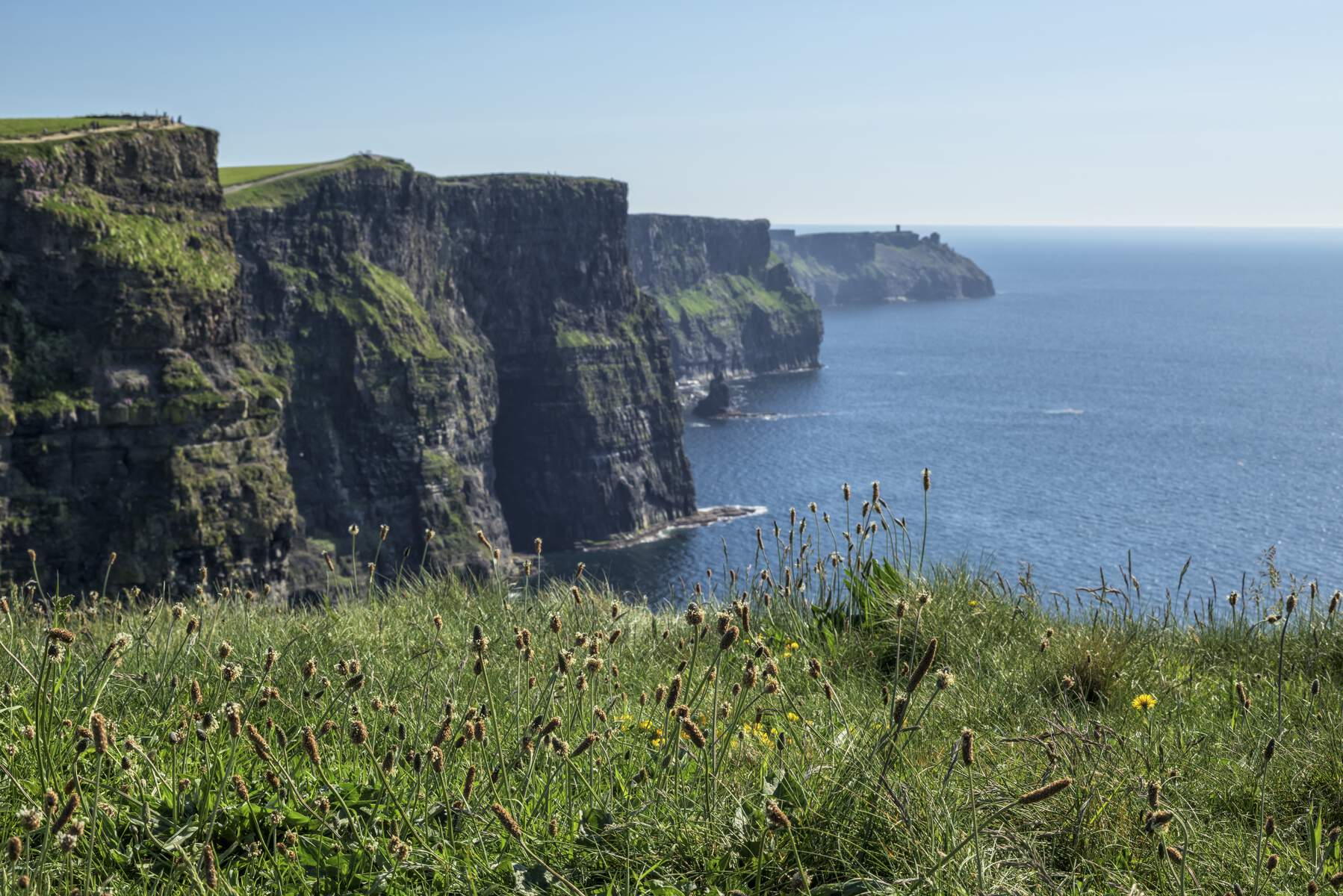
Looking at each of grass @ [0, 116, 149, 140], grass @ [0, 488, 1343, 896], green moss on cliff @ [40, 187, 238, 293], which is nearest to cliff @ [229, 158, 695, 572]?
grass @ [0, 116, 149, 140]

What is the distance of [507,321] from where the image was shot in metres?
137

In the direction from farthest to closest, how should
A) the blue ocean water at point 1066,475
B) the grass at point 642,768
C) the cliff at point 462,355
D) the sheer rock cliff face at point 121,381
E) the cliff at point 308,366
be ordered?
the cliff at point 462,355 → the blue ocean water at point 1066,475 → the cliff at point 308,366 → the sheer rock cliff face at point 121,381 → the grass at point 642,768

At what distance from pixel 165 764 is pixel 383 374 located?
103607 mm

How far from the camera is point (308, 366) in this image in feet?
335

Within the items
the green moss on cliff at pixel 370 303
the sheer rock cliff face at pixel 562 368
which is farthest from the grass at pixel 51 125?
the sheer rock cliff face at pixel 562 368

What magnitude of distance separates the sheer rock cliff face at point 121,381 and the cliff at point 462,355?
107 ft

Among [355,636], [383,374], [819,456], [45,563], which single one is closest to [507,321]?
[383,374]

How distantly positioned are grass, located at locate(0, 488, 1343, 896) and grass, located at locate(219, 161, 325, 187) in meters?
107

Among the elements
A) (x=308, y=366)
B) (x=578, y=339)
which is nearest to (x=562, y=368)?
(x=578, y=339)

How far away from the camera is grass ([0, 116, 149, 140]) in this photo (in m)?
62.7

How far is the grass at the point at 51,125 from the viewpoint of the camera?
6269 cm

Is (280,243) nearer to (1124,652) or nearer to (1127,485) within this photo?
(1127,485)

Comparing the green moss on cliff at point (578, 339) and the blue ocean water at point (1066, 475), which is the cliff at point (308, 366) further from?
the blue ocean water at point (1066, 475)

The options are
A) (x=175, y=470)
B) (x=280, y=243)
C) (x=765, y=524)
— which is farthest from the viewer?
(x=765, y=524)
